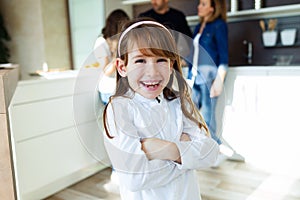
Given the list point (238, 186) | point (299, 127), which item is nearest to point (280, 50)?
point (299, 127)

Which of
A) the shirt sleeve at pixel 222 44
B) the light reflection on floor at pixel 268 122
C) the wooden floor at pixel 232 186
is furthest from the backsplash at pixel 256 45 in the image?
the wooden floor at pixel 232 186

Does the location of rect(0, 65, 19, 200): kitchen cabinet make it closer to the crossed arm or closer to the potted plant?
the crossed arm

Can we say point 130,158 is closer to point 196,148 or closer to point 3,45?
point 196,148

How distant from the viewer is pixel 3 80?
4.67 ft

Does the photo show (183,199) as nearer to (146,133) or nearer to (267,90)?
(146,133)

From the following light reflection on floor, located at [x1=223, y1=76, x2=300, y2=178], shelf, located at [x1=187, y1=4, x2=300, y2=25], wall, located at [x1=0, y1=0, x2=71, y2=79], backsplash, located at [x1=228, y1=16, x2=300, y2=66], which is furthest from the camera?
wall, located at [x1=0, y1=0, x2=71, y2=79]

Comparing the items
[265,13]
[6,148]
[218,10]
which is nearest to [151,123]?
[6,148]

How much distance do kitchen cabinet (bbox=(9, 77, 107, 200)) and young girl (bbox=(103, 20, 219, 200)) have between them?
37.4 inches

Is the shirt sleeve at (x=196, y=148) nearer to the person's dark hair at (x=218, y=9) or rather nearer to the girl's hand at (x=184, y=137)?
the girl's hand at (x=184, y=137)

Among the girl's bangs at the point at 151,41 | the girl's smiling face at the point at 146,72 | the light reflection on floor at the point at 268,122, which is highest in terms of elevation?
the girl's bangs at the point at 151,41

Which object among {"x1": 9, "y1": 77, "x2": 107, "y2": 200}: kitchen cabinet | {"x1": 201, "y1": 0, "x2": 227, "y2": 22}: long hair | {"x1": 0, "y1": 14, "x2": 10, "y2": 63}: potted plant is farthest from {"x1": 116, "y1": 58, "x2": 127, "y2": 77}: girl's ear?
{"x1": 0, "y1": 14, "x2": 10, "y2": 63}: potted plant

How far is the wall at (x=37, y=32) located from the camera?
122 inches

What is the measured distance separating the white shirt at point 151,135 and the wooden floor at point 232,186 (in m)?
1.25

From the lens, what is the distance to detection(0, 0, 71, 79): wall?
10.2ft
